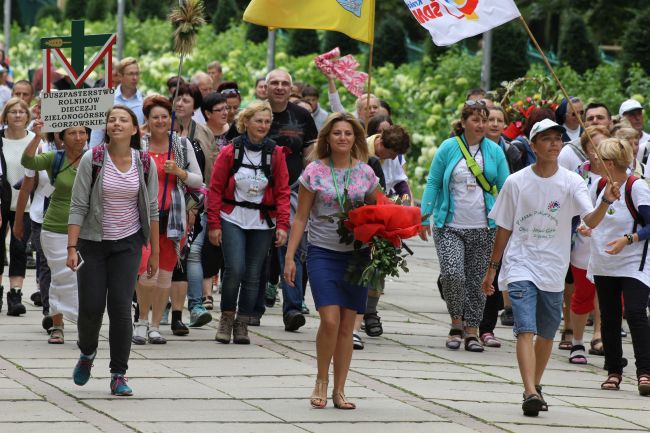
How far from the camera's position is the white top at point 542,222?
372 inches

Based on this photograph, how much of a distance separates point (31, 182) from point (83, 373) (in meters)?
3.09

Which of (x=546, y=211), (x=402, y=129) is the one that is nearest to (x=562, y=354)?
(x=402, y=129)

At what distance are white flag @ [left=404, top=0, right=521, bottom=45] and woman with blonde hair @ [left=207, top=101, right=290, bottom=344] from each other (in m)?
A: 1.55

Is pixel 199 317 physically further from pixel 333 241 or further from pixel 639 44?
pixel 639 44

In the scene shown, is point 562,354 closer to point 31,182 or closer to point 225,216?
point 225,216

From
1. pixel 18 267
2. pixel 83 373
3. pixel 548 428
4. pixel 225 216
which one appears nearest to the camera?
pixel 548 428

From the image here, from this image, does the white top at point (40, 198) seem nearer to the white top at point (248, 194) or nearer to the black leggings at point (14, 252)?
the black leggings at point (14, 252)

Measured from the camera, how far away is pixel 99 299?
934 centimetres

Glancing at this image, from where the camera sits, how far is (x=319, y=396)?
360 inches

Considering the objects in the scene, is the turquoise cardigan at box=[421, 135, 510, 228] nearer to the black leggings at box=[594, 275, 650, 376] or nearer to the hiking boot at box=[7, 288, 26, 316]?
the black leggings at box=[594, 275, 650, 376]

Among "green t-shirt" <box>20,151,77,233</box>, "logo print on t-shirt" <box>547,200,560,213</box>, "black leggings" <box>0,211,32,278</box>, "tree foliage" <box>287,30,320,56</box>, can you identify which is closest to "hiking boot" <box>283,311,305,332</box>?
"green t-shirt" <box>20,151,77,233</box>

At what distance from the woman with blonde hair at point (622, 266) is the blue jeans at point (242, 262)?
2.57 meters

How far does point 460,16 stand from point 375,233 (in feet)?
7.80

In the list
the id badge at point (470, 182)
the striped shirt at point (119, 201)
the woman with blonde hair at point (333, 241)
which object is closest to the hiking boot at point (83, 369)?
the striped shirt at point (119, 201)
